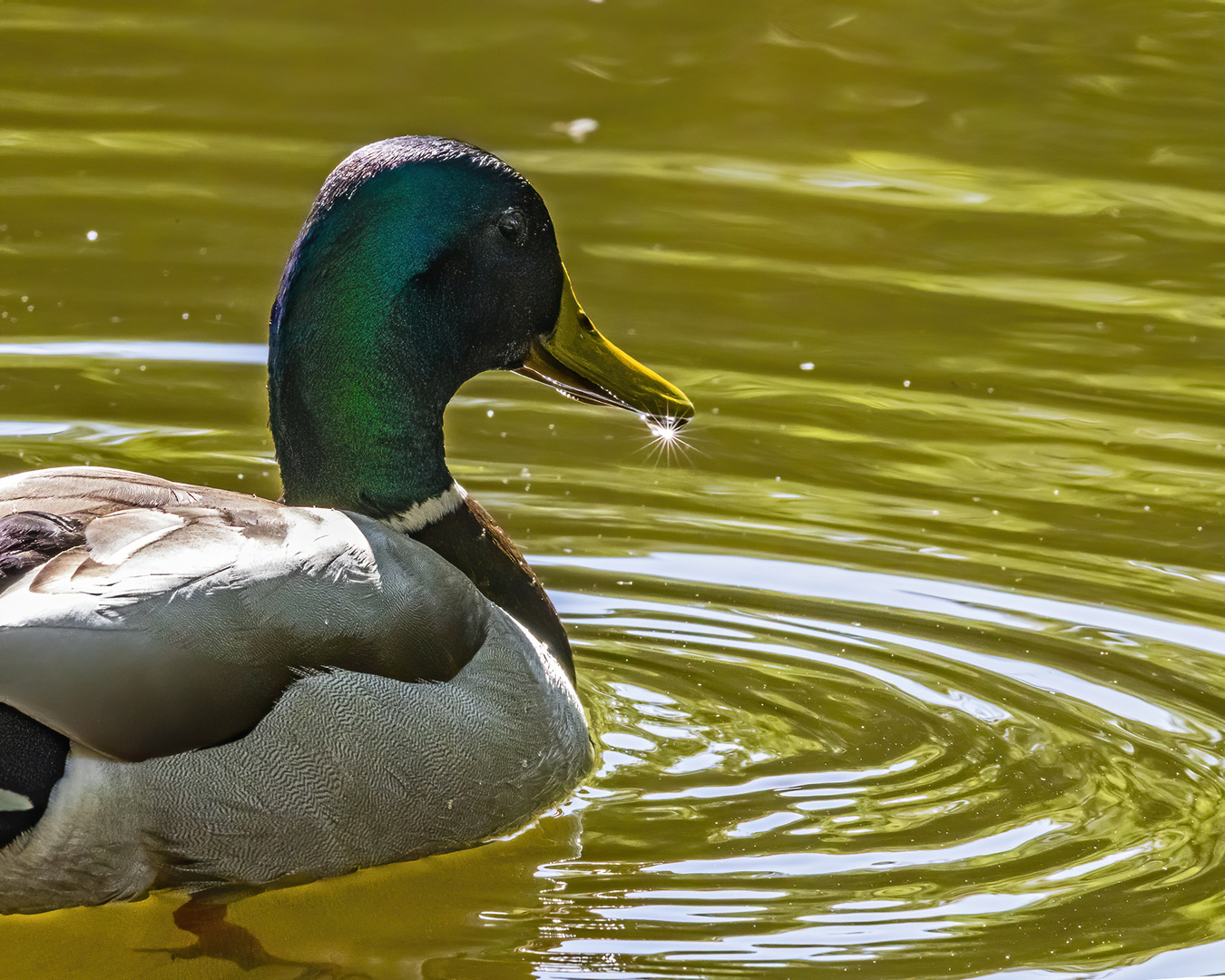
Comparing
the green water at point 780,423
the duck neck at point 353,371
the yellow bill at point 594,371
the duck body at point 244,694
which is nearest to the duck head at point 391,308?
the duck neck at point 353,371

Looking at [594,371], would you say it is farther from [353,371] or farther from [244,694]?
[244,694]

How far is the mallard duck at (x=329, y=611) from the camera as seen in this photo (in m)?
3.92

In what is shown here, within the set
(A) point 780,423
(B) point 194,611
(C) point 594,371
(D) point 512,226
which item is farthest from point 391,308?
(A) point 780,423

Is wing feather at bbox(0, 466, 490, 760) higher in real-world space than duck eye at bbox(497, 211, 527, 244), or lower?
lower

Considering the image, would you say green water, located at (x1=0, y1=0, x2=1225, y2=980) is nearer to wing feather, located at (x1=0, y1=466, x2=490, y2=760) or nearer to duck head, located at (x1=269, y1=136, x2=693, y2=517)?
wing feather, located at (x1=0, y1=466, x2=490, y2=760)

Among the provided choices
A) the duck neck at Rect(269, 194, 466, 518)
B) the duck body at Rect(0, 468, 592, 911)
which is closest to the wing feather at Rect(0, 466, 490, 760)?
the duck body at Rect(0, 468, 592, 911)

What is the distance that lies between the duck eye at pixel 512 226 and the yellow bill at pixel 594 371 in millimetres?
298

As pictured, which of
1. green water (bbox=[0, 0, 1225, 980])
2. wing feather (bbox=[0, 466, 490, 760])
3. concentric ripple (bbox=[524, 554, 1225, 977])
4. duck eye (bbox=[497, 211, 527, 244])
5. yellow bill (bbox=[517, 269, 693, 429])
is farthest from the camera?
yellow bill (bbox=[517, 269, 693, 429])

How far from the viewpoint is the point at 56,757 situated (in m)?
3.88

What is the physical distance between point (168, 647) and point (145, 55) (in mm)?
7376

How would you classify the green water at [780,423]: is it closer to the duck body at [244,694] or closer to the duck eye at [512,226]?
the duck body at [244,694]

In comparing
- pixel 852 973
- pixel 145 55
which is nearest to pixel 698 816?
pixel 852 973

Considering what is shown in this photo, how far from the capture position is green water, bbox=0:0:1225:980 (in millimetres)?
4449

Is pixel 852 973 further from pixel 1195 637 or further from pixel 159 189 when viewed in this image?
pixel 159 189
